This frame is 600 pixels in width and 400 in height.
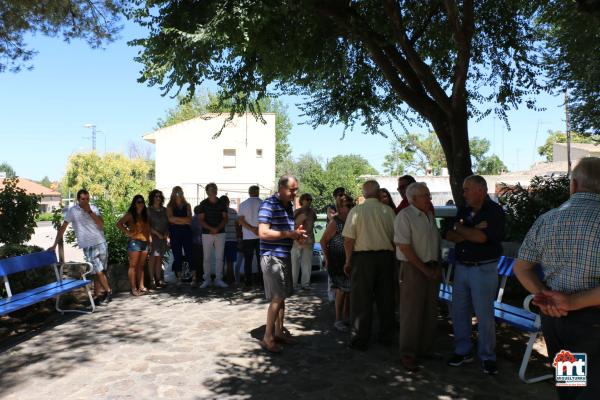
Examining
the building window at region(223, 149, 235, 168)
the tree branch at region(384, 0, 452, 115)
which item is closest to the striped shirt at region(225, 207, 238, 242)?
the tree branch at region(384, 0, 452, 115)

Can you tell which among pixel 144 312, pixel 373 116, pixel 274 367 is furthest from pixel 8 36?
pixel 274 367

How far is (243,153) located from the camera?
35.1 m

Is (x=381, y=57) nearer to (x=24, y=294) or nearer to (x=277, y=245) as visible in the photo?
(x=277, y=245)

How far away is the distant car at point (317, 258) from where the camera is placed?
10414 millimetres

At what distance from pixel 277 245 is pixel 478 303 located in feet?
7.14

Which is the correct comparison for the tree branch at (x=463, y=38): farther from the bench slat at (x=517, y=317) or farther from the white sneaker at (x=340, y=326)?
the white sneaker at (x=340, y=326)

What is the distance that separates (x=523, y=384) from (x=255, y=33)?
5.78 metres

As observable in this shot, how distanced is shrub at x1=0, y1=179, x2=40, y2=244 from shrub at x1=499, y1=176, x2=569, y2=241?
8340mm

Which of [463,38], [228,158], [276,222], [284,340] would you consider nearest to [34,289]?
[284,340]

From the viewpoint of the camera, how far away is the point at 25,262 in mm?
6734

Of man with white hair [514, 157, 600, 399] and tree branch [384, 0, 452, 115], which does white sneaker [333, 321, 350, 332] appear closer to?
tree branch [384, 0, 452, 115]

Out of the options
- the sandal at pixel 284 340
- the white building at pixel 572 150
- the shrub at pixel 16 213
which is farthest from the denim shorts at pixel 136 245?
the white building at pixel 572 150

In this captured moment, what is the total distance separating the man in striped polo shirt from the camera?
5.59m

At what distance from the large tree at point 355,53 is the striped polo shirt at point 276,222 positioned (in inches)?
111
